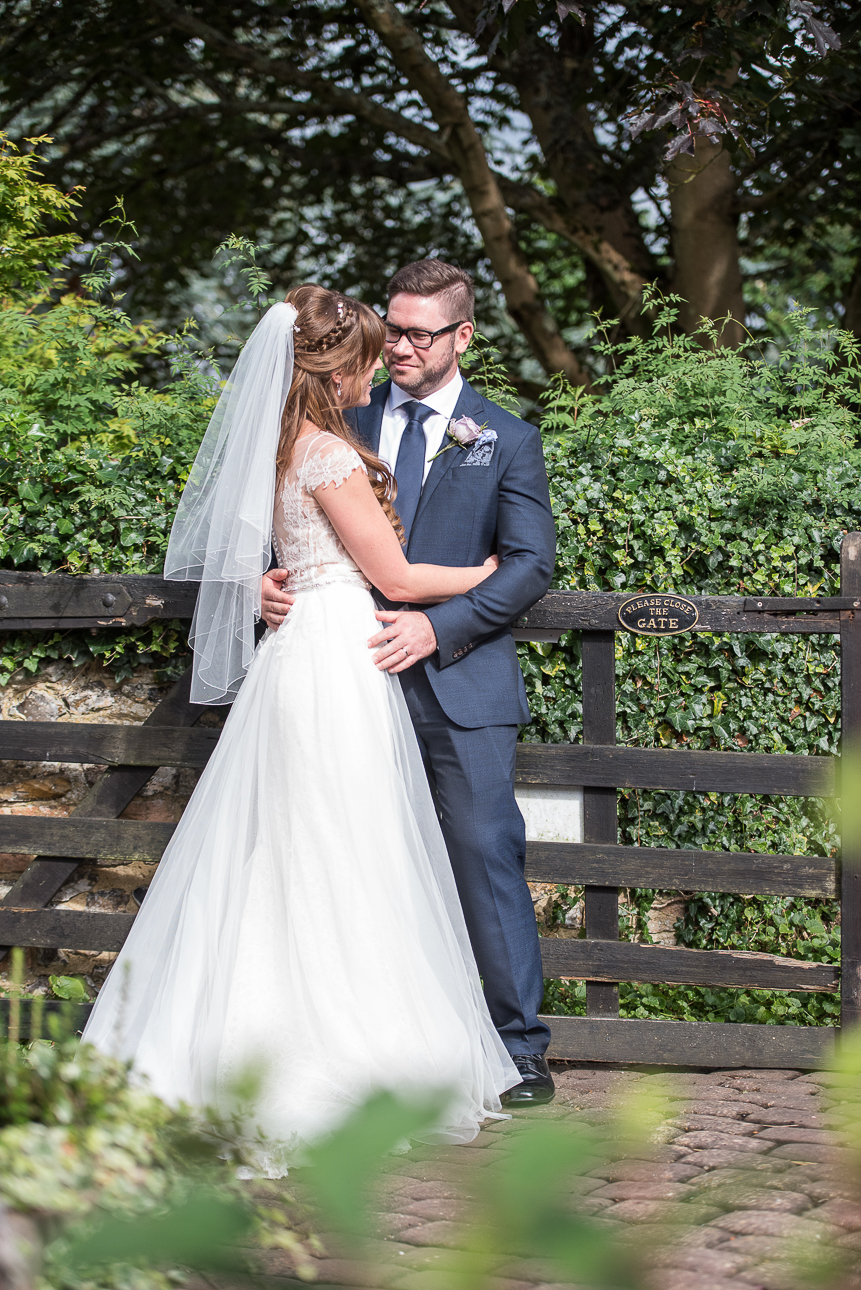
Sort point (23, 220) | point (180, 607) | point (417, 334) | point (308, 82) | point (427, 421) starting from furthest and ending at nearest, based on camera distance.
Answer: point (308, 82) → point (23, 220) → point (180, 607) → point (427, 421) → point (417, 334)

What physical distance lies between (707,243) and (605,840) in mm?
5415

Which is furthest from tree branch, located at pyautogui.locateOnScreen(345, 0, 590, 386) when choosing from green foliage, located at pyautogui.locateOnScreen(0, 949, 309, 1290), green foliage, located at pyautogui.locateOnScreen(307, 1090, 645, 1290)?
green foliage, located at pyautogui.locateOnScreen(307, 1090, 645, 1290)

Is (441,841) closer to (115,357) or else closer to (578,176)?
(115,357)

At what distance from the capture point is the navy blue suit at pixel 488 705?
326cm

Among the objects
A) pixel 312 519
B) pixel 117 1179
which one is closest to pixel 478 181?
pixel 312 519

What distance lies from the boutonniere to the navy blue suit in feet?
0.08

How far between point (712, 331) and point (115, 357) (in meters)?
2.62

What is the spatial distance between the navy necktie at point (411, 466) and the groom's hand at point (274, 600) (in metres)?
0.42

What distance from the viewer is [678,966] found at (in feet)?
11.8

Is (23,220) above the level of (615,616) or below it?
above

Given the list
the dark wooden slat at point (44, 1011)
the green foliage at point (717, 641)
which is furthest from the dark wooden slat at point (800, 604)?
the dark wooden slat at point (44, 1011)

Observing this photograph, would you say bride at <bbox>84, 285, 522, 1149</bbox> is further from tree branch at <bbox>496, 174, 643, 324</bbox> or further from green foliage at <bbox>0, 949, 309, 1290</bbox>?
tree branch at <bbox>496, 174, 643, 324</bbox>

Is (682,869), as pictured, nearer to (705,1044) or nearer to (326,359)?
(705,1044)

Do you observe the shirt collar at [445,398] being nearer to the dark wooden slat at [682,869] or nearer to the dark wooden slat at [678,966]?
the dark wooden slat at [682,869]
